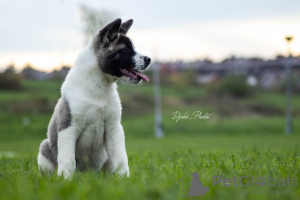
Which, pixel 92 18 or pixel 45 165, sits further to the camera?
pixel 92 18

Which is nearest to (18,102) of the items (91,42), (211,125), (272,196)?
(211,125)

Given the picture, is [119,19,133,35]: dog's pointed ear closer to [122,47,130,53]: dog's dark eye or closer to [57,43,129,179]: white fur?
[122,47,130,53]: dog's dark eye

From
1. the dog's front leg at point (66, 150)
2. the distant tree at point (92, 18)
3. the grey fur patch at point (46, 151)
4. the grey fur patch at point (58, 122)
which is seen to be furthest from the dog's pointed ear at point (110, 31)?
the distant tree at point (92, 18)

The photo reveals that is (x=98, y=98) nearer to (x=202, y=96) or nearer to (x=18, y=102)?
(x=18, y=102)

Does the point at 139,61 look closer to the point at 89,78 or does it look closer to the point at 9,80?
the point at 89,78

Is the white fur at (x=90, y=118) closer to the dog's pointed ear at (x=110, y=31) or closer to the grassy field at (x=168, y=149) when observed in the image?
the dog's pointed ear at (x=110, y=31)

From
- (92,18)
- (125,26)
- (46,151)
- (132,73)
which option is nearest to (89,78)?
(132,73)

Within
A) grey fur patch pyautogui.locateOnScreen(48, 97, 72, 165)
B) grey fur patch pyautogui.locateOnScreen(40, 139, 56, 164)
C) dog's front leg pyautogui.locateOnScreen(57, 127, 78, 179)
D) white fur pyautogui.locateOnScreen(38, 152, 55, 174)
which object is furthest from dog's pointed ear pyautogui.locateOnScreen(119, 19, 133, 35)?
white fur pyautogui.locateOnScreen(38, 152, 55, 174)

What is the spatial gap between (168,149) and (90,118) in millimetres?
9662

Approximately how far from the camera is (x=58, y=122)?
→ 5387 millimetres

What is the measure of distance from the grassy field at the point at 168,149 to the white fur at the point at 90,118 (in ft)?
1.28

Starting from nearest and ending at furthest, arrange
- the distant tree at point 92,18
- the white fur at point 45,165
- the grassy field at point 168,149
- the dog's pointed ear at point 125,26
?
the grassy field at point 168,149 → the white fur at point 45,165 → the dog's pointed ear at point 125,26 → the distant tree at point 92,18

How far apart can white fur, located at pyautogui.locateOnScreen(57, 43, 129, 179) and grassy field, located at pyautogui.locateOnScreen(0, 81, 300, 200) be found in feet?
1.28

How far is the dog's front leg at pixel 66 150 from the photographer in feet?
16.9
